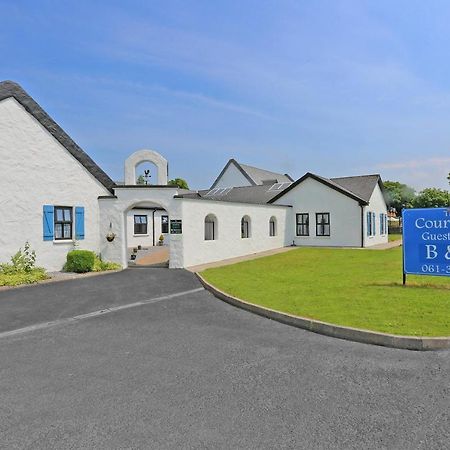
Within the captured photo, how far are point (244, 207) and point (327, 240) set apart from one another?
885cm

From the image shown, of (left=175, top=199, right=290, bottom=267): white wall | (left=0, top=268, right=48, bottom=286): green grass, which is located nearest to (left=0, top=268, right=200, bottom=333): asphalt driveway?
(left=0, top=268, right=48, bottom=286): green grass

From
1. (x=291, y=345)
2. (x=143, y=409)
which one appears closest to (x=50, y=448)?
(x=143, y=409)

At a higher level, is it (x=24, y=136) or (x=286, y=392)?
(x=24, y=136)

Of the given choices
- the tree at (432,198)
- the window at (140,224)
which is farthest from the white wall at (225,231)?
the tree at (432,198)

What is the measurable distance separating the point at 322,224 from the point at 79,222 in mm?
18012

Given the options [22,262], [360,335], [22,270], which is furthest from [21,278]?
[360,335]

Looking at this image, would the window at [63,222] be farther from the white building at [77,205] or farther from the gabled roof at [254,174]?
the gabled roof at [254,174]

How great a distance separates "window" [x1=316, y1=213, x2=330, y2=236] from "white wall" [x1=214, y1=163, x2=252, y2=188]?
2099 centimetres

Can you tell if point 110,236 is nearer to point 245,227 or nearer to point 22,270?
point 22,270

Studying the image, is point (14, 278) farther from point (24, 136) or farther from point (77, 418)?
point (77, 418)

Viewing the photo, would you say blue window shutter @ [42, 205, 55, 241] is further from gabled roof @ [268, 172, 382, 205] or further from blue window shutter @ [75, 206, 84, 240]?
gabled roof @ [268, 172, 382, 205]

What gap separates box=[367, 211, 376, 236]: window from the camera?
26.2m

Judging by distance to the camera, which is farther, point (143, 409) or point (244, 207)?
point (244, 207)

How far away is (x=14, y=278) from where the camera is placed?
1238 centimetres
